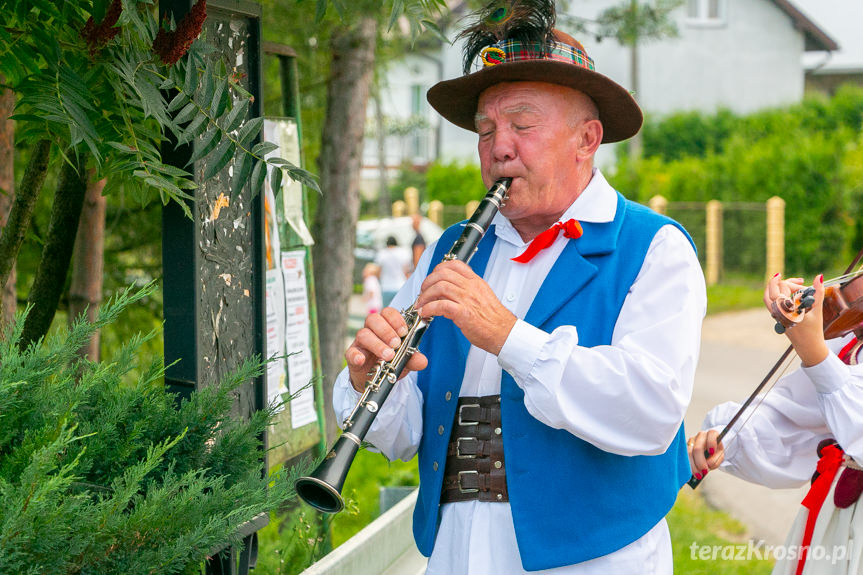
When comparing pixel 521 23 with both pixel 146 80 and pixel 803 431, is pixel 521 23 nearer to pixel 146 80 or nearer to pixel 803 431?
pixel 146 80

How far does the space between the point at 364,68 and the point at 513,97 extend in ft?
10.7

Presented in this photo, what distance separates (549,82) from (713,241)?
17011mm

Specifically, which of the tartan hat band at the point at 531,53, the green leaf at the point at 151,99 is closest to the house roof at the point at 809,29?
the tartan hat band at the point at 531,53

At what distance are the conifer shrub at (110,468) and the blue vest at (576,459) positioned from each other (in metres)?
0.53

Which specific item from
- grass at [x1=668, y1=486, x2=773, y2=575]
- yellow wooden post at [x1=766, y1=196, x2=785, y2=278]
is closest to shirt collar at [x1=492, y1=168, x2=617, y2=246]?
grass at [x1=668, y1=486, x2=773, y2=575]

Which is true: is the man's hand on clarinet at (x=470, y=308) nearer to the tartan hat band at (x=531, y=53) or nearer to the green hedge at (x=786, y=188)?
the tartan hat band at (x=531, y=53)

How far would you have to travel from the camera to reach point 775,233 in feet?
58.9

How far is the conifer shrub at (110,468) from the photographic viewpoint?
139 centimetres

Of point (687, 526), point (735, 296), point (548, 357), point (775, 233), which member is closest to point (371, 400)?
point (548, 357)

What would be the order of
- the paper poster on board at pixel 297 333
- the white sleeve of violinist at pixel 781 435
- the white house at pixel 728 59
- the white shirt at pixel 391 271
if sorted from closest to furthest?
the white sleeve of violinist at pixel 781 435 < the paper poster on board at pixel 297 333 < the white shirt at pixel 391 271 < the white house at pixel 728 59

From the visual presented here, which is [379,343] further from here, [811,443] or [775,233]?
[775,233]

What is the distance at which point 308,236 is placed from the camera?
12.7ft

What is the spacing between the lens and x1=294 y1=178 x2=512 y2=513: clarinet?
1.89m

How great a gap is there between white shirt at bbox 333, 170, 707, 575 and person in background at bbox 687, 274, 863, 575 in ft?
1.89
